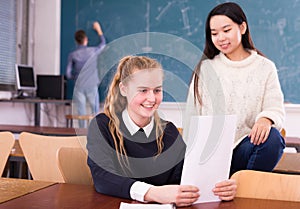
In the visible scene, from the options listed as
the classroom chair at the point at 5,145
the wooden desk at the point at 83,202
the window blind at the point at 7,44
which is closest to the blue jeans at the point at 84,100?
the wooden desk at the point at 83,202

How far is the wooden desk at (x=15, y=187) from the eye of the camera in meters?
1.24

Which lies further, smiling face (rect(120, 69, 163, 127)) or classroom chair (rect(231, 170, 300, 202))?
classroom chair (rect(231, 170, 300, 202))

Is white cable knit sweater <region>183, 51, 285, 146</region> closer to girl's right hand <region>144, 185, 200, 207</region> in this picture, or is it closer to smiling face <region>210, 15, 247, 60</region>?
smiling face <region>210, 15, 247, 60</region>

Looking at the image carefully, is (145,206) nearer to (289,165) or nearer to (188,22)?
(289,165)

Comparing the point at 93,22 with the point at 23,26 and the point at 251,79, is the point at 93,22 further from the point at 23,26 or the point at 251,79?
the point at 251,79

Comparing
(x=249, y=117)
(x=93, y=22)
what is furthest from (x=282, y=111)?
(x=93, y=22)

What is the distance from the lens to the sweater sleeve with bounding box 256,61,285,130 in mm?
1679

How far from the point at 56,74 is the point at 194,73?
5.37m

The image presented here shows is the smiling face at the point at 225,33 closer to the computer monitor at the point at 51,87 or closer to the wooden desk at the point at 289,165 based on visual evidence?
the wooden desk at the point at 289,165

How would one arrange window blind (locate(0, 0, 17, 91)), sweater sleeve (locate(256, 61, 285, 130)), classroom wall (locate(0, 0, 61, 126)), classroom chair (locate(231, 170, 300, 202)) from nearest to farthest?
classroom chair (locate(231, 170, 300, 202)) < sweater sleeve (locate(256, 61, 285, 130)) < window blind (locate(0, 0, 17, 91)) < classroom wall (locate(0, 0, 61, 126))

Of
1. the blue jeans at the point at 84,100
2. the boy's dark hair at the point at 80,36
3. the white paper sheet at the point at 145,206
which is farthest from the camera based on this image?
the boy's dark hair at the point at 80,36

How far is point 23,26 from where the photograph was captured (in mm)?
5984

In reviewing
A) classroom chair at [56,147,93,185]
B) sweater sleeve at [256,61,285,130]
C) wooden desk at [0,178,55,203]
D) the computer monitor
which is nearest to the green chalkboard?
the computer monitor

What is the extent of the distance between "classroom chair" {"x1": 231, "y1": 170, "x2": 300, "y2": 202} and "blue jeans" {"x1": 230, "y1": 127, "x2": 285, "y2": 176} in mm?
240
